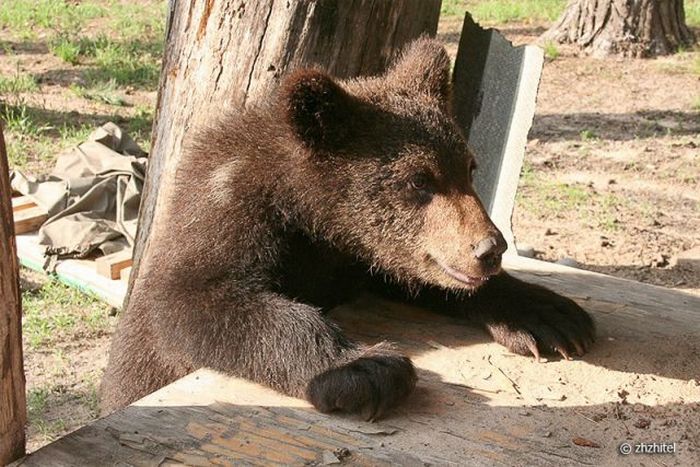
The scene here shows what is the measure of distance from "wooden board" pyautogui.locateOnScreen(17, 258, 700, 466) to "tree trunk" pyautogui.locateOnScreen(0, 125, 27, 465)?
0.11m

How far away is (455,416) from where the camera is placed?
367cm

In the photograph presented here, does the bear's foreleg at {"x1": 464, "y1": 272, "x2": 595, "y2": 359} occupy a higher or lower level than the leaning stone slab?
lower

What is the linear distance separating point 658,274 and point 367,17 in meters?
4.13

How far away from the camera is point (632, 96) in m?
12.2

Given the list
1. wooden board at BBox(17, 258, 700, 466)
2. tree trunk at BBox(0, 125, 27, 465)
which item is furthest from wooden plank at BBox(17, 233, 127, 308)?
tree trunk at BBox(0, 125, 27, 465)

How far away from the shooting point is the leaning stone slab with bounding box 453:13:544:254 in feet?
20.3

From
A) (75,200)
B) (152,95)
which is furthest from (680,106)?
(75,200)

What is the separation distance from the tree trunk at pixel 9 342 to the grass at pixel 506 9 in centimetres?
1291

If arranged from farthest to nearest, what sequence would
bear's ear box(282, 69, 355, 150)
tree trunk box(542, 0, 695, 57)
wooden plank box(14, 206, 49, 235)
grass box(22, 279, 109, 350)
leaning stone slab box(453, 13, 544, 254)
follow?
tree trunk box(542, 0, 695, 57)
wooden plank box(14, 206, 49, 235)
grass box(22, 279, 109, 350)
leaning stone slab box(453, 13, 544, 254)
bear's ear box(282, 69, 355, 150)

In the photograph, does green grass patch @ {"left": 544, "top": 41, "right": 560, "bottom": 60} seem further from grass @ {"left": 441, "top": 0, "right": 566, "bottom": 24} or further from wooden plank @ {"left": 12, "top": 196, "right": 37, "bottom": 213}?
wooden plank @ {"left": 12, "top": 196, "right": 37, "bottom": 213}

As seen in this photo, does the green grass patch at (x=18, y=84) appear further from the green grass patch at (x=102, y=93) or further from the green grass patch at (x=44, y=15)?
the green grass patch at (x=44, y=15)

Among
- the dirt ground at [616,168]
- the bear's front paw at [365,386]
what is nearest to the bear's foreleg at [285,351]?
the bear's front paw at [365,386]

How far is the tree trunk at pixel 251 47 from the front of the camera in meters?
4.72

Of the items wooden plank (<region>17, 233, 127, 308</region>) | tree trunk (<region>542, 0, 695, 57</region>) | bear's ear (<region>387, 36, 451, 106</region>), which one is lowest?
wooden plank (<region>17, 233, 127, 308</region>)
